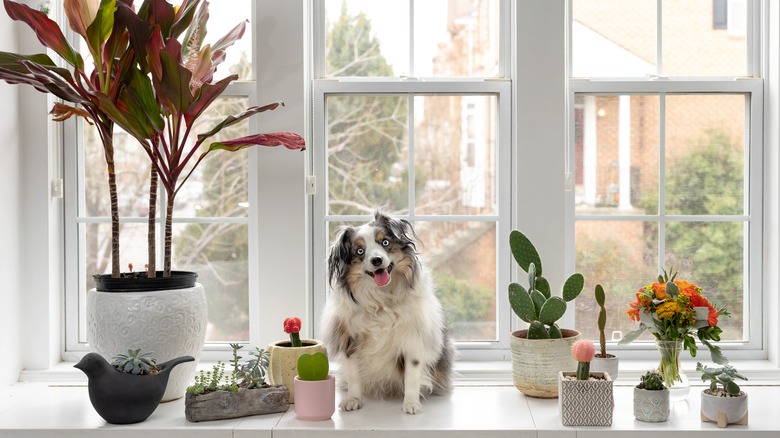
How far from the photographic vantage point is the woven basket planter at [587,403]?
2270 mm

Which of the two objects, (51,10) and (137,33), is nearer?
(137,33)

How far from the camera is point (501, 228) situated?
9.92 ft

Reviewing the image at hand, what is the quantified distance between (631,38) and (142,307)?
2088mm

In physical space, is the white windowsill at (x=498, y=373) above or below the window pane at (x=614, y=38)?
below

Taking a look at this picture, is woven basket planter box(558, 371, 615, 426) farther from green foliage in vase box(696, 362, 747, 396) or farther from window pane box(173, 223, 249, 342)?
window pane box(173, 223, 249, 342)

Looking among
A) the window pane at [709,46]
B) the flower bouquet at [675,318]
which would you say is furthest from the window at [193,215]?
the window pane at [709,46]

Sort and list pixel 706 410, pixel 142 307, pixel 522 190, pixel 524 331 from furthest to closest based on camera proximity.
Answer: pixel 522 190 < pixel 524 331 < pixel 142 307 < pixel 706 410

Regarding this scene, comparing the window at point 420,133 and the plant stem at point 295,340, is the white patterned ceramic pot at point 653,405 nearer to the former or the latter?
the window at point 420,133

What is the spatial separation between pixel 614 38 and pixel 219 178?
1.65 m

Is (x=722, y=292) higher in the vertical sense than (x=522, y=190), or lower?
lower

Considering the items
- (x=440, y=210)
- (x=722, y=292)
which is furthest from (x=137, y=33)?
(x=722, y=292)

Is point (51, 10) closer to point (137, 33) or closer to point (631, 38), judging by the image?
point (137, 33)

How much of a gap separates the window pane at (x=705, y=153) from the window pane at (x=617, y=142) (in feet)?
0.22

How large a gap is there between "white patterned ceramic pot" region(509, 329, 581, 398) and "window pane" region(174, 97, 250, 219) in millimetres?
1237
